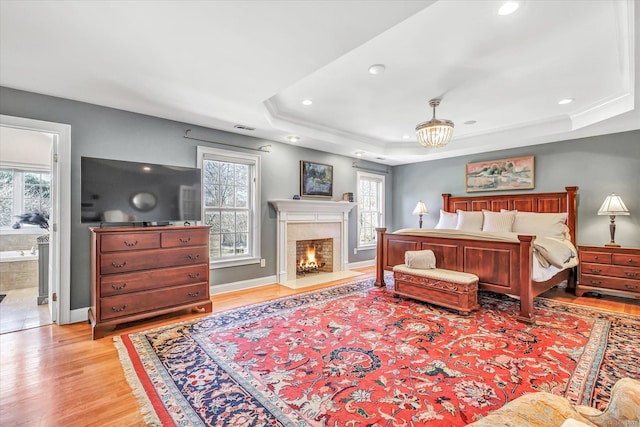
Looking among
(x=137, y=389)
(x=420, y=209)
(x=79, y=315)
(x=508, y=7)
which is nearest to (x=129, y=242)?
(x=79, y=315)

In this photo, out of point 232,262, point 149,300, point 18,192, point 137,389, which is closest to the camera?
point 137,389

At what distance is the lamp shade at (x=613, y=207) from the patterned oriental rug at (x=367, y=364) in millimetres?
1369

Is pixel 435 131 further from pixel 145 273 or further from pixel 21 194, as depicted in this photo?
pixel 21 194

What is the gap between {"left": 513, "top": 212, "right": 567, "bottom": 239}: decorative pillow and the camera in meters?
4.27

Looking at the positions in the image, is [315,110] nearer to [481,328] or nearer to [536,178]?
[481,328]

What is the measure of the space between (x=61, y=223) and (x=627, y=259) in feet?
21.7

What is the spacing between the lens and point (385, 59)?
2621mm

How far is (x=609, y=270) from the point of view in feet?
12.6

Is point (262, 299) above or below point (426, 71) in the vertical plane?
below

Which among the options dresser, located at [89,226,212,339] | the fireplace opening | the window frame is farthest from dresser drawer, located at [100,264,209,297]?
the window frame

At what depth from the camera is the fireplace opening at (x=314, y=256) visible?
5.53 metres

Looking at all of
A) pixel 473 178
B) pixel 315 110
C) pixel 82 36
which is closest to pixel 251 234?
pixel 315 110

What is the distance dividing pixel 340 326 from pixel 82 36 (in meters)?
3.13

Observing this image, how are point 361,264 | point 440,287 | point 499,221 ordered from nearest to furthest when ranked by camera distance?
point 440,287, point 499,221, point 361,264
